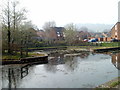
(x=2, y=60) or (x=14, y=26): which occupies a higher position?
(x=14, y=26)

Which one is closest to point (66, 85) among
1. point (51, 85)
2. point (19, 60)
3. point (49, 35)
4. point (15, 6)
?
point (51, 85)

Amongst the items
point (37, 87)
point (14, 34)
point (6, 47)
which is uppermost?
point (14, 34)

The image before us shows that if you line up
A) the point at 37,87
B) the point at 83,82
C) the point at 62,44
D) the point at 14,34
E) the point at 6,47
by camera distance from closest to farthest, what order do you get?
the point at 37,87, the point at 83,82, the point at 6,47, the point at 14,34, the point at 62,44

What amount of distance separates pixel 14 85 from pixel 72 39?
41.7m

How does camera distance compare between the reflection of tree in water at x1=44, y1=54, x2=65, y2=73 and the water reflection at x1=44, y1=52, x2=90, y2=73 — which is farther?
the water reflection at x1=44, y1=52, x2=90, y2=73

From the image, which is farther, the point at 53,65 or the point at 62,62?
the point at 62,62

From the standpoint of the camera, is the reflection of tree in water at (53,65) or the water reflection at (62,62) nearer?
the reflection of tree in water at (53,65)

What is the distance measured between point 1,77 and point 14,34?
1394cm

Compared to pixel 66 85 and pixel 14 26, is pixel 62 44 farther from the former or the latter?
pixel 66 85

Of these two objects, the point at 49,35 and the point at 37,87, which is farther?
the point at 49,35

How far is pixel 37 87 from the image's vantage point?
10.6 meters

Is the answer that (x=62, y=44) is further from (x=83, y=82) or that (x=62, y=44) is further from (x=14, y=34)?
(x=83, y=82)

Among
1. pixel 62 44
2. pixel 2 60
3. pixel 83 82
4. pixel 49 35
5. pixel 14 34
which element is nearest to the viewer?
pixel 83 82

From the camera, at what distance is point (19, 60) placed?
19719 mm
